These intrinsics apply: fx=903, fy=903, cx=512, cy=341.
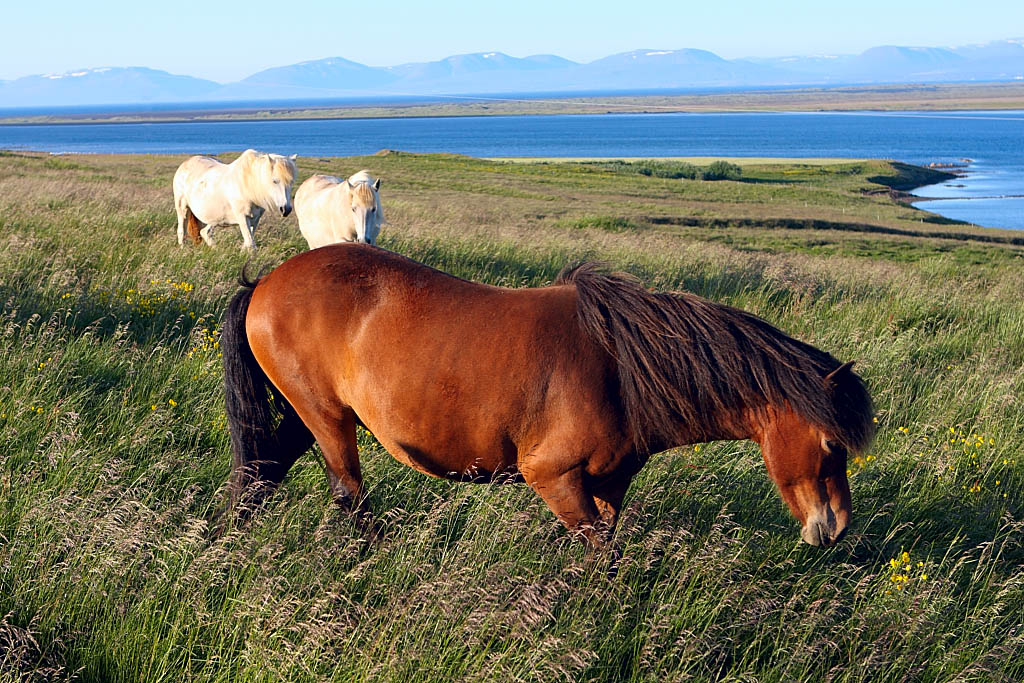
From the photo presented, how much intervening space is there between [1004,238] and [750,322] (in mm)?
26267

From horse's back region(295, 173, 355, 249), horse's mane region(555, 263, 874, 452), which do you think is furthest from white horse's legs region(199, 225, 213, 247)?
horse's mane region(555, 263, 874, 452)

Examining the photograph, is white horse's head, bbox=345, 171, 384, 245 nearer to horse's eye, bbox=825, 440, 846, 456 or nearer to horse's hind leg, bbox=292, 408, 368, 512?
horse's hind leg, bbox=292, 408, 368, 512

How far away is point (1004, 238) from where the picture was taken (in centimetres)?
2631

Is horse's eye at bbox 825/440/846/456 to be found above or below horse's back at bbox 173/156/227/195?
below

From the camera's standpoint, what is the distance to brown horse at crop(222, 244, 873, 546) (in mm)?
3664

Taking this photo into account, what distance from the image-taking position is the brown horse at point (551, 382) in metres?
3.66

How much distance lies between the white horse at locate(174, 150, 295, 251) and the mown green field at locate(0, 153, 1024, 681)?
2.24 metres

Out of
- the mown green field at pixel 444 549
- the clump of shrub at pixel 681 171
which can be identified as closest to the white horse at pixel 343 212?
the mown green field at pixel 444 549

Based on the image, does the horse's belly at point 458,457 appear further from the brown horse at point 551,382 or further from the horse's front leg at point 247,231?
the horse's front leg at point 247,231

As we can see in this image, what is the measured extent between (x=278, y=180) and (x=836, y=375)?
8158 mm

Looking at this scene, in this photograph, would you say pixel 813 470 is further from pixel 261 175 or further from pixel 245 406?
pixel 261 175

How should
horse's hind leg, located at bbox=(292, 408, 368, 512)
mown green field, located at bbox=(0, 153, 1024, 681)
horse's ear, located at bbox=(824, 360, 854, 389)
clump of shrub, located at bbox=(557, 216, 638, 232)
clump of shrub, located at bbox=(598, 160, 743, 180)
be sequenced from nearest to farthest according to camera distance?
mown green field, located at bbox=(0, 153, 1024, 681), horse's ear, located at bbox=(824, 360, 854, 389), horse's hind leg, located at bbox=(292, 408, 368, 512), clump of shrub, located at bbox=(557, 216, 638, 232), clump of shrub, located at bbox=(598, 160, 743, 180)

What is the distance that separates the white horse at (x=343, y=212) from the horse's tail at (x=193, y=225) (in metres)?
2.18

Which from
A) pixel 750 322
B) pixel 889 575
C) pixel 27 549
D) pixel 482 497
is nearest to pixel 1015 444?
pixel 889 575
